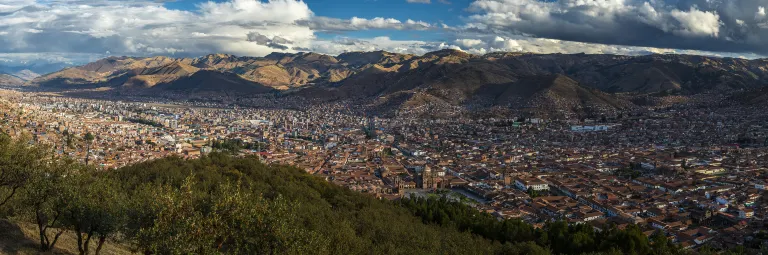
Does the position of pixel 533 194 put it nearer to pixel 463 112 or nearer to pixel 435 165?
pixel 435 165

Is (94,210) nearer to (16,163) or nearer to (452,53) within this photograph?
(16,163)

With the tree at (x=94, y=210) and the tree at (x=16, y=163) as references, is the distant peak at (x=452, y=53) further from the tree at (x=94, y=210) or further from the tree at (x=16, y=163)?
the tree at (x=94, y=210)

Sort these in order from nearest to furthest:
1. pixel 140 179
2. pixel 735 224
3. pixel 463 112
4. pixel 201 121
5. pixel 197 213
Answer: pixel 197 213 → pixel 140 179 → pixel 735 224 → pixel 201 121 → pixel 463 112

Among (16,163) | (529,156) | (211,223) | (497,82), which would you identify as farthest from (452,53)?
(211,223)

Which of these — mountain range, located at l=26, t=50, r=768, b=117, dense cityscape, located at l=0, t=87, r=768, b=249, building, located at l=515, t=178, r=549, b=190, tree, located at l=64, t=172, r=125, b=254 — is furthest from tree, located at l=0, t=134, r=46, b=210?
mountain range, located at l=26, t=50, r=768, b=117

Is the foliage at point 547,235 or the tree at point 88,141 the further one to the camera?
the tree at point 88,141

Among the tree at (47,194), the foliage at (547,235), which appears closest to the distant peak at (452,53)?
the foliage at (547,235)

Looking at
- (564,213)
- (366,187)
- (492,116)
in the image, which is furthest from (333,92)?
(564,213)
